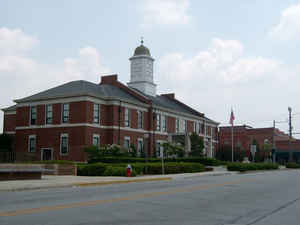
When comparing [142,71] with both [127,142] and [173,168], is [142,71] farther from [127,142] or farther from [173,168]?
[173,168]

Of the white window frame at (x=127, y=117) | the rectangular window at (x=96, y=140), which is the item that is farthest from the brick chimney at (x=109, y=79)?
the rectangular window at (x=96, y=140)

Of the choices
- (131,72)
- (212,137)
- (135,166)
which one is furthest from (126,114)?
(212,137)

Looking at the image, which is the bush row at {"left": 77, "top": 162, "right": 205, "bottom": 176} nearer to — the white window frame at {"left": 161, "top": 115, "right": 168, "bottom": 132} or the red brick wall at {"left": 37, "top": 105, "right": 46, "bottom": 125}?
the red brick wall at {"left": 37, "top": 105, "right": 46, "bottom": 125}

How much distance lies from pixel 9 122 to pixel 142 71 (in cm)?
1953

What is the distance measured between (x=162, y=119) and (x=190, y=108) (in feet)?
39.6

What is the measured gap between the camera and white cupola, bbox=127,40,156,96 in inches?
2347

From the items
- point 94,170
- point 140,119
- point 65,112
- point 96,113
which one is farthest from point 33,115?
point 94,170

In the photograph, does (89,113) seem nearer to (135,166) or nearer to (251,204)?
(135,166)

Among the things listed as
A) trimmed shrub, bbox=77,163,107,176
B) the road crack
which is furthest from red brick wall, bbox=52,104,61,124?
the road crack

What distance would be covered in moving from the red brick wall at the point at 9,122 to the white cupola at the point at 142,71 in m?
16.8

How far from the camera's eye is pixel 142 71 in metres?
59.8

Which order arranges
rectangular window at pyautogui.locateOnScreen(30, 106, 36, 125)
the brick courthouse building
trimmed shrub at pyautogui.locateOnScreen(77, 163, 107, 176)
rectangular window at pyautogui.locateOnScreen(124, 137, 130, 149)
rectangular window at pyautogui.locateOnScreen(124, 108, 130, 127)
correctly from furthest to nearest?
1. rectangular window at pyautogui.locateOnScreen(124, 108, 130, 127)
2. rectangular window at pyautogui.locateOnScreen(124, 137, 130, 149)
3. rectangular window at pyautogui.locateOnScreen(30, 106, 36, 125)
4. the brick courthouse building
5. trimmed shrub at pyautogui.locateOnScreen(77, 163, 107, 176)

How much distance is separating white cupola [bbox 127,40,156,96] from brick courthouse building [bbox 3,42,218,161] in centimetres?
259

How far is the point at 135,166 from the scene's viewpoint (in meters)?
30.8
